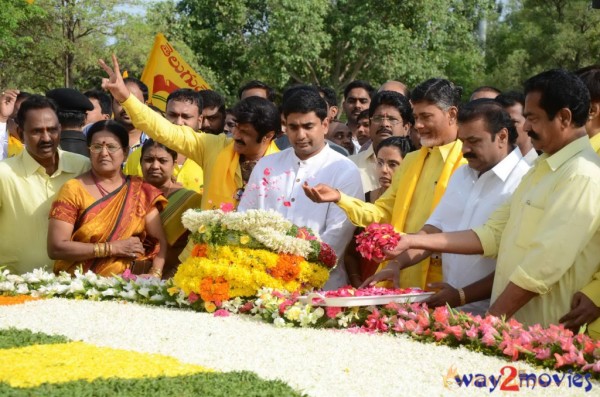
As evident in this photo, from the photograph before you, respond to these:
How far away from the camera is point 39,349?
467 cm

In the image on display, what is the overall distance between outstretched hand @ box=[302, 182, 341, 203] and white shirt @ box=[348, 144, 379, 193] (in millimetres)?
2453

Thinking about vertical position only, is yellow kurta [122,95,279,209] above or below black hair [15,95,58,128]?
below

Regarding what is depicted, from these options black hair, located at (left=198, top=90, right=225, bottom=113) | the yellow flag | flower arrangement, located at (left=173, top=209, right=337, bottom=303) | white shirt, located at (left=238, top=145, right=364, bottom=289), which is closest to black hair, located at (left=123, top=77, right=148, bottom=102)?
the yellow flag

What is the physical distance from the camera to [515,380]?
4.30 meters

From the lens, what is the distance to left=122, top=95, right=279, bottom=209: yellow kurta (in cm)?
666

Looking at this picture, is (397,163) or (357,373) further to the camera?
(397,163)

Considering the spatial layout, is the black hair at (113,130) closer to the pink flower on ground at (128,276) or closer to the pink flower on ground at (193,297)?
the pink flower on ground at (128,276)

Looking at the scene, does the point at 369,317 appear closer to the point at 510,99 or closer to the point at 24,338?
the point at 24,338

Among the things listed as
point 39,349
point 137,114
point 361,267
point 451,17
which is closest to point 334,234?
point 361,267

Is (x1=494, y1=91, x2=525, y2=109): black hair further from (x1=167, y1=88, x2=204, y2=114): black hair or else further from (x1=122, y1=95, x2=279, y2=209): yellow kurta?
(x1=167, y1=88, x2=204, y2=114): black hair

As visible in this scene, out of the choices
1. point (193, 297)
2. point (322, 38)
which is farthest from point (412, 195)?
point (322, 38)

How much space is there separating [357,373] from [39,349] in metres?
1.68

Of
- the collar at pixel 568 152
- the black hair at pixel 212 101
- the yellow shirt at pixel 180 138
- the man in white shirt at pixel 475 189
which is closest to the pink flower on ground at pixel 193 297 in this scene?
the man in white shirt at pixel 475 189

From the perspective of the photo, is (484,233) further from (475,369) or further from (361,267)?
(361,267)
